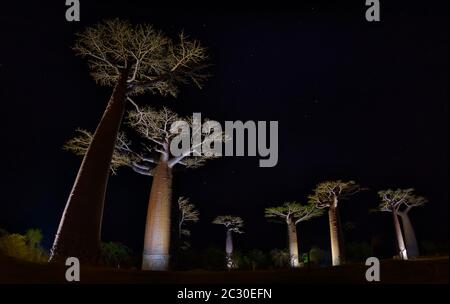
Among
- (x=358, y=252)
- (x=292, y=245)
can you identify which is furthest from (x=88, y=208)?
(x=358, y=252)

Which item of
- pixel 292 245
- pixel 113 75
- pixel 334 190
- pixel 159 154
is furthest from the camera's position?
pixel 292 245

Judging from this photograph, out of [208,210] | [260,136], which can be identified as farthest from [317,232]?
[260,136]

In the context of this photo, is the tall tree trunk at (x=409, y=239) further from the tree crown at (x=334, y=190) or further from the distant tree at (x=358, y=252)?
the tree crown at (x=334, y=190)

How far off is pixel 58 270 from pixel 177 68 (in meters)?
5.44

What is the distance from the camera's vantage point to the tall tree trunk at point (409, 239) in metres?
13.3

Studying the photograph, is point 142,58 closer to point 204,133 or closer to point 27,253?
point 204,133

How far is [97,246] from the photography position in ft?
18.4

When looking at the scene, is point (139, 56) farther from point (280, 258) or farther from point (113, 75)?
point (280, 258)

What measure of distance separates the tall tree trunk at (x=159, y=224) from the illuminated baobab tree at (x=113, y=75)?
199cm

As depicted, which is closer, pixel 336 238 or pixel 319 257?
pixel 336 238

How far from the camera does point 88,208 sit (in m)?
5.66

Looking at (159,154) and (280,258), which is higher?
(159,154)

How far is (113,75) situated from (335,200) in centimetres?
923

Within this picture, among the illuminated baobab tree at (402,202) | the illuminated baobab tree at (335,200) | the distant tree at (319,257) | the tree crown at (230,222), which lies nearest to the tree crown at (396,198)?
the illuminated baobab tree at (402,202)
